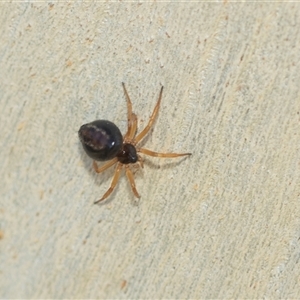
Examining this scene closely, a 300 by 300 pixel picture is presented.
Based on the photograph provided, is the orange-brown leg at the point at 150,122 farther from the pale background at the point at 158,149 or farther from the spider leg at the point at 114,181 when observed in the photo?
the spider leg at the point at 114,181

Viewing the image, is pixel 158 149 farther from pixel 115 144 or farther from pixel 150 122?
pixel 115 144

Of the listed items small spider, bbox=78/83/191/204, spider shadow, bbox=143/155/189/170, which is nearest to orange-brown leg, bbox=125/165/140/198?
small spider, bbox=78/83/191/204

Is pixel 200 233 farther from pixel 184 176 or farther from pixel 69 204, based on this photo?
pixel 69 204

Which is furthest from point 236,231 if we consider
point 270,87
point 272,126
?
point 270,87

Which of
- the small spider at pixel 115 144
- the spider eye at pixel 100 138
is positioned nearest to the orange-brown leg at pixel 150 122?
the small spider at pixel 115 144

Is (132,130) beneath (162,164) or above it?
above

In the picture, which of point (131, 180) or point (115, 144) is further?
point (131, 180)

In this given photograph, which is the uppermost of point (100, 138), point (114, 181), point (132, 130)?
point (132, 130)

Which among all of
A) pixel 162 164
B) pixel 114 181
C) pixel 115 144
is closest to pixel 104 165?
pixel 114 181
